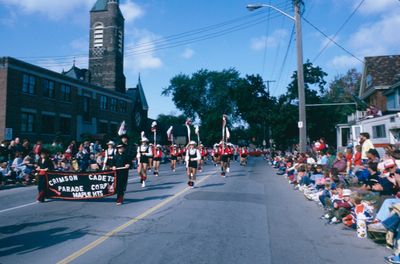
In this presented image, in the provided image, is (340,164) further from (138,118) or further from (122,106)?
(138,118)

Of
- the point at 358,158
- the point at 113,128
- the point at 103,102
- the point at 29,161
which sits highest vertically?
the point at 103,102

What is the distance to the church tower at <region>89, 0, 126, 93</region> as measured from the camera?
48.8 m

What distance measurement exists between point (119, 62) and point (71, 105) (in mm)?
17455

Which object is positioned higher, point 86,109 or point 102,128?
point 86,109

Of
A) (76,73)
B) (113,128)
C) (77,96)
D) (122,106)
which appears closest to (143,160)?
(77,96)

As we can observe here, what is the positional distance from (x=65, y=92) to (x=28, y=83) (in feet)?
16.7

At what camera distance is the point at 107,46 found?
4953 centimetres

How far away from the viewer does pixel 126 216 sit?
27.7 ft

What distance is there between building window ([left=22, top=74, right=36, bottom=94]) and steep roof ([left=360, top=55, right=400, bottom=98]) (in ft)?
95.1

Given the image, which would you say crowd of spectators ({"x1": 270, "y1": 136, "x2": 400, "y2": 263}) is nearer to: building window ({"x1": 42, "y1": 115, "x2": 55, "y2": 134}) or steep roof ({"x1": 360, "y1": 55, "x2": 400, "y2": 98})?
steep roof ({"x1": 360, "y1": 55, "x2": 400, "y2": 98})

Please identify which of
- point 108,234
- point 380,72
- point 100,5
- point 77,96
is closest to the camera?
point 108,234

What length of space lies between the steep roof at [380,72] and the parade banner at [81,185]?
27.2m

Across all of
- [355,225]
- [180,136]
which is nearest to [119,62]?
[180,136]

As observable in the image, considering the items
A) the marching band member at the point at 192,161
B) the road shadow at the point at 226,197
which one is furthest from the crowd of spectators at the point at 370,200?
the marching band member at the point at 192,161
